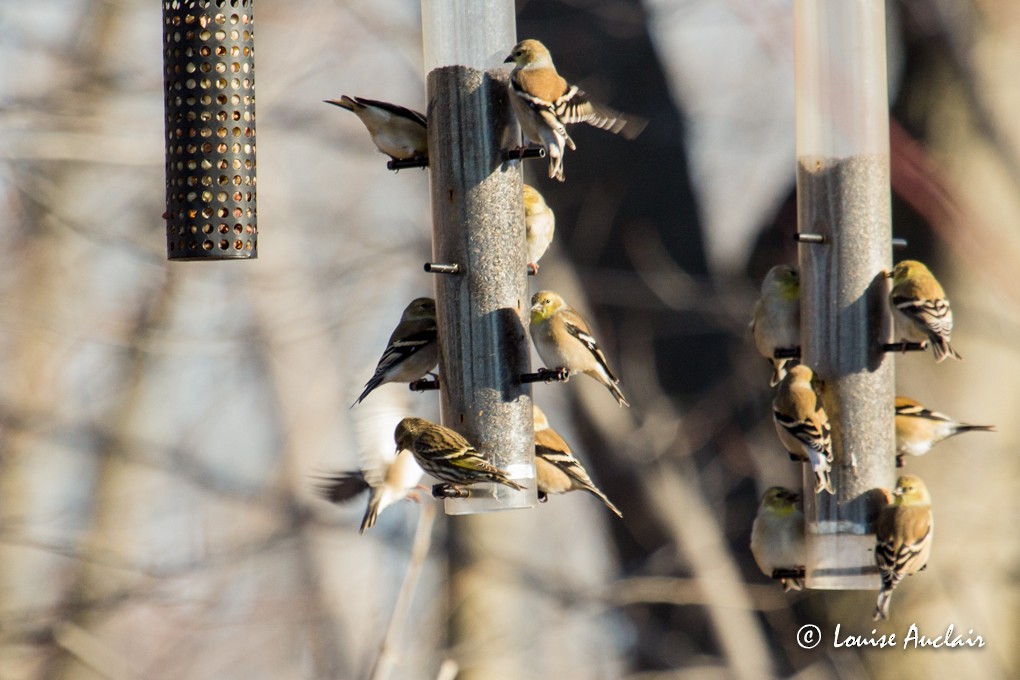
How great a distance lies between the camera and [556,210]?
40.8 feet

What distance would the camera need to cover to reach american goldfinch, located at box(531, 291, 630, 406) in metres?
7.07

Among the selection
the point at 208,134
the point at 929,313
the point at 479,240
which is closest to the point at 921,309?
the point at 929,313

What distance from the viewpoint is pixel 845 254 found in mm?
7645

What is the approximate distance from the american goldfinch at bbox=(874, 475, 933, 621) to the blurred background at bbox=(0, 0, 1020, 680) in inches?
177

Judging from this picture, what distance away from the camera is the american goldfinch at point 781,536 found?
7527 mm

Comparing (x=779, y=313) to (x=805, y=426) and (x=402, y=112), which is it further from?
(x=402, y=112)

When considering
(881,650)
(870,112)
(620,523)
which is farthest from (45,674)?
(870,112)

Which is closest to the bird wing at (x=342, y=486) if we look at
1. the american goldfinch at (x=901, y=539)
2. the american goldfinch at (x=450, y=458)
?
the american goldfinch at (x=450, y=458)

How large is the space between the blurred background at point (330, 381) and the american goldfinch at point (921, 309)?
4.12 meters

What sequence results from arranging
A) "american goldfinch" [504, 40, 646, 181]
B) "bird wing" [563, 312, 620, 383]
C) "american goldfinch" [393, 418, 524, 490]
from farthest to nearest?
1. "bird wing" [563, 312, 620, 383]
2. "american goldfinch" [504, 40, 646, 181]
3. "american goldfinch" [393, 418, 524, 490]

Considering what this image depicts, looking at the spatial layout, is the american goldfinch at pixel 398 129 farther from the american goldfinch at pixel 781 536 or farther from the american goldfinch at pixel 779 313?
the american goldfinch at pixel 781 536

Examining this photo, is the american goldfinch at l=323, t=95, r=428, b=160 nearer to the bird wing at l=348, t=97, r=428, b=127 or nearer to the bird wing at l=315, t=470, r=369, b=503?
the bird wing at l=348, t=97, r=428, b=127

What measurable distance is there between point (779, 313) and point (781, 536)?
1.06 meters

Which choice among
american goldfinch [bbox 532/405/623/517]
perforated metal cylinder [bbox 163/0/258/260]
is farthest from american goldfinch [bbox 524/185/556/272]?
perforated metal cylinder [bbox 163/0/258/260]
